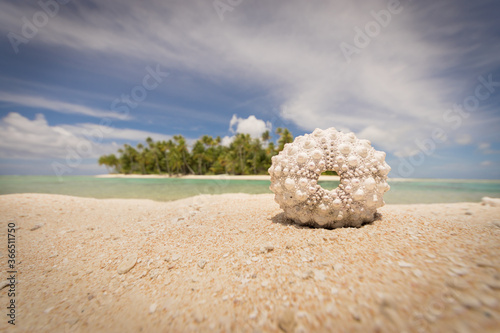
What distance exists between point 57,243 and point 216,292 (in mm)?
4735

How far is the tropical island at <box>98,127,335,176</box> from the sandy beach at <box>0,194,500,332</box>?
3829 cm

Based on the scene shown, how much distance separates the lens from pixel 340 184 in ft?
13.3

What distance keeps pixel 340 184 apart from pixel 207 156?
53.8 m

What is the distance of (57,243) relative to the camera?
4672 millimetres

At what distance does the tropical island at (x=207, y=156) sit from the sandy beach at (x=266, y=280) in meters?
38.3

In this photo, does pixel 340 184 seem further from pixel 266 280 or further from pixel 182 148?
pixel 182 148

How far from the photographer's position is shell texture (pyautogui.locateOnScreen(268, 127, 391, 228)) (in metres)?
3.94

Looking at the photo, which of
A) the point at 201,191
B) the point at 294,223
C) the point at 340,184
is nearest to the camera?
the point at 340,184

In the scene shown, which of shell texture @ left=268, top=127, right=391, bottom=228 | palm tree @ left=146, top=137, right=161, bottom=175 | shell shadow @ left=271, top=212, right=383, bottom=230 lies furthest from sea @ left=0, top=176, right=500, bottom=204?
palm tree @ left=146, top=137, right=161, bottom=175

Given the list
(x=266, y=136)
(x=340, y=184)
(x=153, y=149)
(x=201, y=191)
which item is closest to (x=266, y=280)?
(x=340, y=184)

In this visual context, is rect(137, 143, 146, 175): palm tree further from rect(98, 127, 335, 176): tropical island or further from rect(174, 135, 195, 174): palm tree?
rect(174, 135, 195, 174): palm tree

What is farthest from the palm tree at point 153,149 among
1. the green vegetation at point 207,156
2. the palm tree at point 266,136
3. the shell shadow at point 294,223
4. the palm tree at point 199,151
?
the shell shadow at point 294,223

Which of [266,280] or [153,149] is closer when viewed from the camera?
[266,280]

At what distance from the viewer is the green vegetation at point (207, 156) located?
49.5 meters
